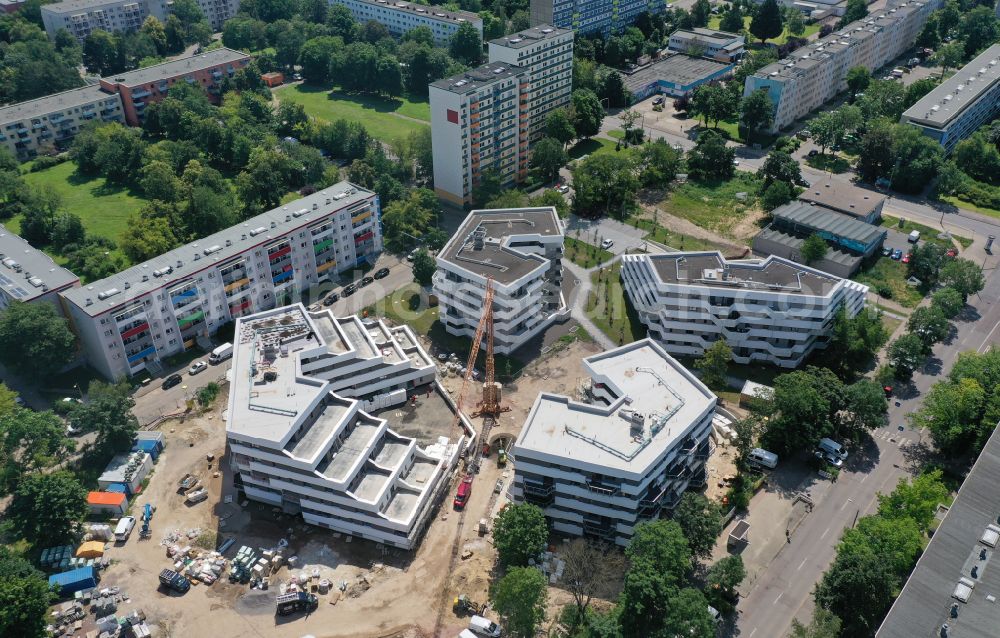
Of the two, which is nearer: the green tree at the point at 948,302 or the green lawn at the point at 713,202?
the green tree at the point at 948,302

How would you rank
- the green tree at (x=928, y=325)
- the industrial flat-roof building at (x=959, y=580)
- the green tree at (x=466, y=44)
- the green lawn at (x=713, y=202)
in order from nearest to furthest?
1. the industrial flat-roof building at (x=959, y=580)
2. the green tree at (x=928, y=325)
3. the green lawn at (x=713, y=202)
4. the green tree at (x=466, y=44)

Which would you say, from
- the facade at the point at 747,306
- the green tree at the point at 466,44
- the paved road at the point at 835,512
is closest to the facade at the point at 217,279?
the facade at the point at 747,306

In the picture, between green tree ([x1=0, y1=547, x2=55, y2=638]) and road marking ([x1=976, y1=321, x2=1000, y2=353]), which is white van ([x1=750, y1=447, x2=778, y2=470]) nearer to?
road marking ([x1=976, y1=321, x2=1000, y2=353])

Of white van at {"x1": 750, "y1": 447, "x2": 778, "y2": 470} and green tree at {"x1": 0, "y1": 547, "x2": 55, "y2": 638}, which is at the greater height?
green tree at {"x1": 0, "y1": 547, "x2": 55, "y2": 638}

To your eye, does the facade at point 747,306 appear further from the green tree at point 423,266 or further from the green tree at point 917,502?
the green tree at point 423,266

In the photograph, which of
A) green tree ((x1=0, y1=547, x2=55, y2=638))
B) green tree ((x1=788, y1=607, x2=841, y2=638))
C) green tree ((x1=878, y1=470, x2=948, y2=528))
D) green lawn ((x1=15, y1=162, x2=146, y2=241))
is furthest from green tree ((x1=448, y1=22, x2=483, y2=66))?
green tree ((x1=788, y1=607, x2=841, y2=638))

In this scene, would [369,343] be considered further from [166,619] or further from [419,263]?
[166,619]
